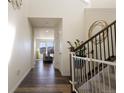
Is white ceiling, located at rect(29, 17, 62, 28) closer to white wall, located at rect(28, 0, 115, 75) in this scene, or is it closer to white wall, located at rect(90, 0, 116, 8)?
white wall, located at rect(28, 0, 115, 75)

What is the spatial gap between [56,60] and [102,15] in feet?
13.7

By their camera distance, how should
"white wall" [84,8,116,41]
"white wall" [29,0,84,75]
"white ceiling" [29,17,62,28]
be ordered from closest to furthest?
"white wall" [84,8,116,41], "white wall" [29,0,84,75], "white ceiling" [29,17,62,28]

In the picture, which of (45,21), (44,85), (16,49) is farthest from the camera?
(45,21)

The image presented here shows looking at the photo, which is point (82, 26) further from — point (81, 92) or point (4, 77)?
point (4, 77)

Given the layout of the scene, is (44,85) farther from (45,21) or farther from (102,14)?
(45,21)

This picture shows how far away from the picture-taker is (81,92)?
11.6ft

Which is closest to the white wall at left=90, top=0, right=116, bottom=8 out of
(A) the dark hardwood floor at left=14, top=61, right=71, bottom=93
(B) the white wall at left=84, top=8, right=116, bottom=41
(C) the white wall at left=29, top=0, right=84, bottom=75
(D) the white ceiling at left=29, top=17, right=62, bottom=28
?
(B) the white wall at left=84, top=8, right=116, bottom=41

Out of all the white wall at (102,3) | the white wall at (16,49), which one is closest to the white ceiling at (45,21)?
the white wall at (102,3)

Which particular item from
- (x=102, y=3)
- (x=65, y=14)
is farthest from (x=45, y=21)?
(x=102, y=3)

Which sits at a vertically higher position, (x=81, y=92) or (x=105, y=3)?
(x=105, y=3)

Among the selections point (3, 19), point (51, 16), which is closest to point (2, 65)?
point (3, 19)

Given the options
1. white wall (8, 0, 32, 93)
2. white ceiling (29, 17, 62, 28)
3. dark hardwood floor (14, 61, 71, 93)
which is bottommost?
dark hardwood floor (14, 61, 71, 93)

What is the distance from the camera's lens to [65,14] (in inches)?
277

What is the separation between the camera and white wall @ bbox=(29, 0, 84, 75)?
699cm
